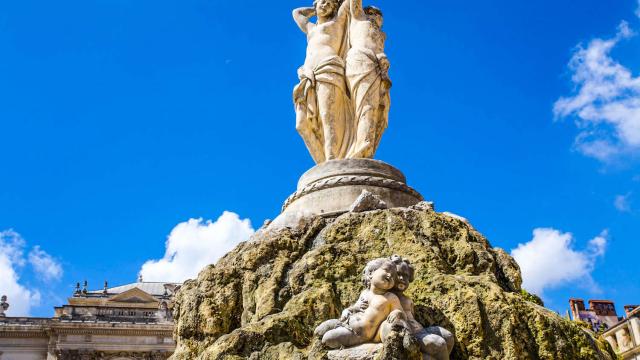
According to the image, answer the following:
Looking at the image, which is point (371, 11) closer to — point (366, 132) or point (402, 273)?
point (366, 132)

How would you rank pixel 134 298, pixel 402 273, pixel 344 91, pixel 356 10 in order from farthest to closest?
pixel 134 298
pixel 356 10
pixel 344 91
pixel 402 273

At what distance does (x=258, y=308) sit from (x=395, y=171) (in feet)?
10.8

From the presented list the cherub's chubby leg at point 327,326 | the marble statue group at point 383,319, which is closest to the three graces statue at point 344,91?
the marble statue group at point 383,319

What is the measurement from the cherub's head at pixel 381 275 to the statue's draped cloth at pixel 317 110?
171 inches

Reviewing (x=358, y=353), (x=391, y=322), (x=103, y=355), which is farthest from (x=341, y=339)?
(x=103, y=355)

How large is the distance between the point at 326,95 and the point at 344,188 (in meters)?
1.93

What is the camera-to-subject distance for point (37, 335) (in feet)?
139

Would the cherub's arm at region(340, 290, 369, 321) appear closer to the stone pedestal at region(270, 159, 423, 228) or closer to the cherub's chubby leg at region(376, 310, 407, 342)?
the cherub's chubby leg at region(376, 310, 407, 342)

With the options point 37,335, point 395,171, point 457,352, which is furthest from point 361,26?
point 37,335

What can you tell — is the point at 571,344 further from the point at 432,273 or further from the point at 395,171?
the point at 395,171

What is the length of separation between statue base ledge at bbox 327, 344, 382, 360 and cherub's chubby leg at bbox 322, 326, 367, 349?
51 mm

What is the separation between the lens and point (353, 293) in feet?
23.0

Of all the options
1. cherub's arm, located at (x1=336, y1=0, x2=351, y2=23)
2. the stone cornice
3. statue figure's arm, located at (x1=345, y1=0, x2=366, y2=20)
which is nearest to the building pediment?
the stone cornice

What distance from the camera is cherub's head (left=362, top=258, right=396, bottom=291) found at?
598cm
